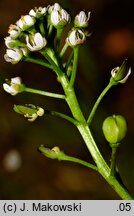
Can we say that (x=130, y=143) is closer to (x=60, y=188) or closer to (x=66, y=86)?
(x=60, y=188)

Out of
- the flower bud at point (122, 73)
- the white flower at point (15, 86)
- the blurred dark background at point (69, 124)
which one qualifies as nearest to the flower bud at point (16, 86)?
the white flower at point (15, 86)

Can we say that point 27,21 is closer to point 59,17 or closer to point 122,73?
point 59,17

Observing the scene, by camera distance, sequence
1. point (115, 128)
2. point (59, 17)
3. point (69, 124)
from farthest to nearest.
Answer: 1. point (69, 124)
2. point (59, 17)
3. point (115, 128)

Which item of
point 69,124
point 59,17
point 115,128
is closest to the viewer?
point 115,128

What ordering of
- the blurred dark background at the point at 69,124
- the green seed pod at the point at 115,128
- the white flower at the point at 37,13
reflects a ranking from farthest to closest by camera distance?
the blurred dark background at the point at 69,124
the white flower at the point at 37,13
the green seed pod at the point at 115,128

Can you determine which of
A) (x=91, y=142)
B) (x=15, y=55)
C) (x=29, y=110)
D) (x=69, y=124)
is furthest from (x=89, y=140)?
(x=69, y=124)

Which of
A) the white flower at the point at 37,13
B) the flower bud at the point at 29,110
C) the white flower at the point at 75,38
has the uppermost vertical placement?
the white flower at the point at 37,13

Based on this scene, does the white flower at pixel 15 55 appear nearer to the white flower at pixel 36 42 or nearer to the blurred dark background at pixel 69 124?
the white flower at pixel 36 42

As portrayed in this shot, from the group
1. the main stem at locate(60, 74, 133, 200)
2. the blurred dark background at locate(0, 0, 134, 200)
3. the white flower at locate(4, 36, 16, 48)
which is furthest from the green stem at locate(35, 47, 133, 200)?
the blurred dark background at locate(0, 0, 134, 200)
